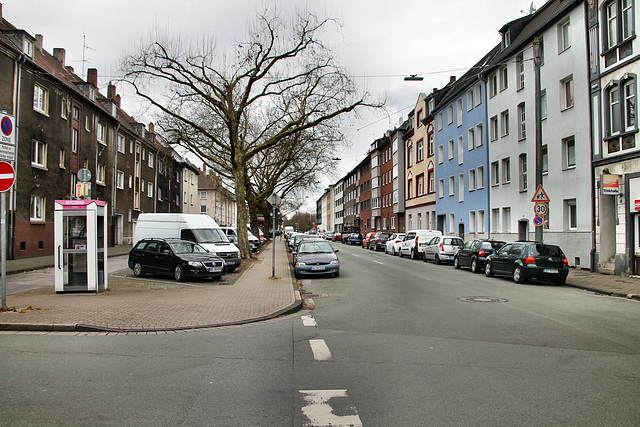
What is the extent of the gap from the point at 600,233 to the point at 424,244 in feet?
36.7

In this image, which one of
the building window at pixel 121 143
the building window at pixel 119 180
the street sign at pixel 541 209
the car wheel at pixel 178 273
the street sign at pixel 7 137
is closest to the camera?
the street sign at pixel 7 137

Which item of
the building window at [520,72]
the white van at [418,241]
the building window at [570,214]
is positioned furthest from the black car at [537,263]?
the building window at [520,72]

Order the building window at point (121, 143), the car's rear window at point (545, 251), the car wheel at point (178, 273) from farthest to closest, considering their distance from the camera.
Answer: the building window at point (121, 143)
the car's rear window at point (545, 251)
the car wheel at point (178, 273)

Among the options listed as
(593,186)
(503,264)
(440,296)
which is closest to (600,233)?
(593,186)

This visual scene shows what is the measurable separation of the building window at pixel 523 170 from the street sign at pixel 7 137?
2374 cm

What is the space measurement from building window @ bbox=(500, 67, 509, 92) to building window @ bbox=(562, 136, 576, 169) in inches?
301

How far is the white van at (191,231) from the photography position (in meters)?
19.2

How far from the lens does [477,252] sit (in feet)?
66.5

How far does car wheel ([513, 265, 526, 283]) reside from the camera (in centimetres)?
1605

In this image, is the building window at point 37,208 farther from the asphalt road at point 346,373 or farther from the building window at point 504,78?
the building window at point 504,78

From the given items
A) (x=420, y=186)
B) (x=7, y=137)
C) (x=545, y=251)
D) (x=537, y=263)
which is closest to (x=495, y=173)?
(x=545, y=251)

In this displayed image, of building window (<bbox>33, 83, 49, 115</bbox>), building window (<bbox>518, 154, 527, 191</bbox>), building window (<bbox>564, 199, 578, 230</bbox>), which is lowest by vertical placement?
building window (<bbox>564, 199, 578, 230</bbox>)

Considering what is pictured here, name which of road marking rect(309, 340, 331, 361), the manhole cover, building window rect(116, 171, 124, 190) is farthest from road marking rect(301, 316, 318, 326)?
building window rect(116, 171, 124, 190)

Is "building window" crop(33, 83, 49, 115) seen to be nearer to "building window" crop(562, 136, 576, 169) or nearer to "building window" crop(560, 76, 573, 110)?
"building window" crop(560, 76, 573, 110)
